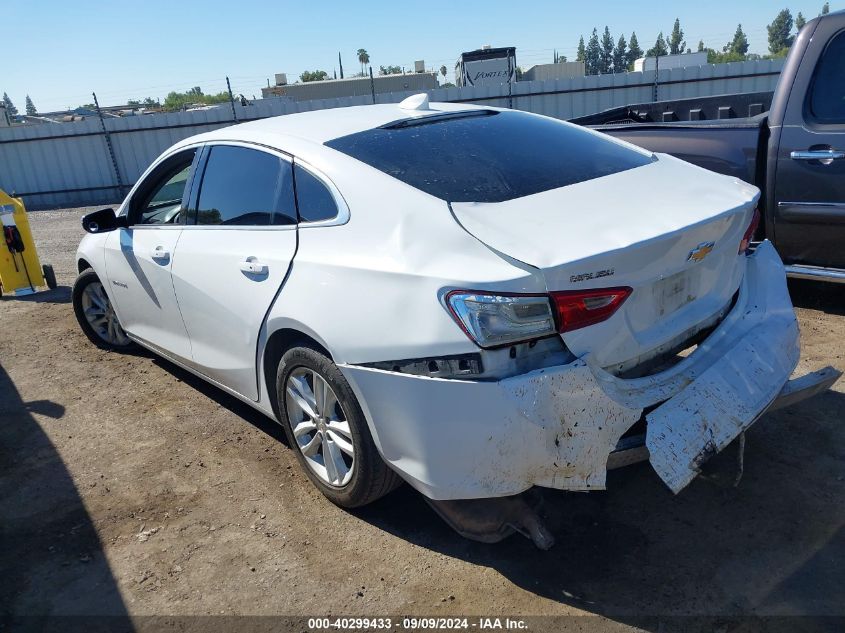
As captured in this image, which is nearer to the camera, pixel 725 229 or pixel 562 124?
pixel 725 229

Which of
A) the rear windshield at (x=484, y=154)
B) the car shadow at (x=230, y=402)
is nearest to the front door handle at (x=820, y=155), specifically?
the rear windshield at (x=484, y=154)

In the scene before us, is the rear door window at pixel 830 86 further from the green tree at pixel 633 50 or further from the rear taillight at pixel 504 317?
the green tree at pixel 633 50

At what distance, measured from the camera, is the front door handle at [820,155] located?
4242mm

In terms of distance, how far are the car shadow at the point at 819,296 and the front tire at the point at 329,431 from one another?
3740 millimetres

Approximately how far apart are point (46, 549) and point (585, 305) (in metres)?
2.54

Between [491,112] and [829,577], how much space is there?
2625 millimetres

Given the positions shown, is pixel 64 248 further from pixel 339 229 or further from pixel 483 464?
pixel 483 464

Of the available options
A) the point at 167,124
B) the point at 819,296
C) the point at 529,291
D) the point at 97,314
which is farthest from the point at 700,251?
the point at 167,124

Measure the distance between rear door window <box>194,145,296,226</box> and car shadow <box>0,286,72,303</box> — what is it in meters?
4.36

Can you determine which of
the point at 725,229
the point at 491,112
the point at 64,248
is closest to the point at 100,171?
the point at 64,248

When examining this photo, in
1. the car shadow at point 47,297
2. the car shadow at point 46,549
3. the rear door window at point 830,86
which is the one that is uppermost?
the rear door window at point 830,86

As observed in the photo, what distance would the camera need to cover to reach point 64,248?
10.4 m

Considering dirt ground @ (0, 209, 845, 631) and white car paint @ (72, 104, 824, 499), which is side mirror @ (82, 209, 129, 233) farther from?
white car paint @ (72, 104, 824, 499)

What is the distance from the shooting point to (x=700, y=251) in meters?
2.58
